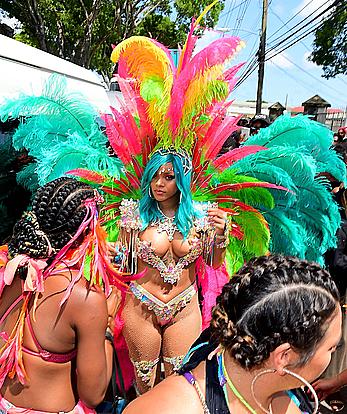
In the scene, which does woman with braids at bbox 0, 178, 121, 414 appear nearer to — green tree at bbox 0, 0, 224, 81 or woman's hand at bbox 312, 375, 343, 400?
woman's hand at bbox 312, 375, 343, 400

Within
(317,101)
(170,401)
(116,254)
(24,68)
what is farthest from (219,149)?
(317,101)

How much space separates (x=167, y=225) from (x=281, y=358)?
1410 millimetres

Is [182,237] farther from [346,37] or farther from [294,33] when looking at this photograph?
[346,37]

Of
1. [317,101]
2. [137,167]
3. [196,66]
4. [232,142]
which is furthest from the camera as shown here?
[317,101]

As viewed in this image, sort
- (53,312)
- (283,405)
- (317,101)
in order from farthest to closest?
1. (317,101)
2. (53,312)
3. (283,405)

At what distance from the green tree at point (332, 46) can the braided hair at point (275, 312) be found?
2421 centimetres

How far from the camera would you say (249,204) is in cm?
279

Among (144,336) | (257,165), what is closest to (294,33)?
(257,165)

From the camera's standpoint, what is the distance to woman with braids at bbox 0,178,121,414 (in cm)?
153

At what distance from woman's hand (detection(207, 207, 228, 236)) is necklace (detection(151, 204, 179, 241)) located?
8.3 inches

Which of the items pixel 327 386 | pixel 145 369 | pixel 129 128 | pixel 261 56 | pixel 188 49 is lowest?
pixel 145 369

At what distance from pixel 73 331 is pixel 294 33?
12213 mm

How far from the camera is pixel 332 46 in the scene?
23922 millimetres

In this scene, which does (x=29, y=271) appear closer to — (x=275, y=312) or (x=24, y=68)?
(x=275, y=312)
